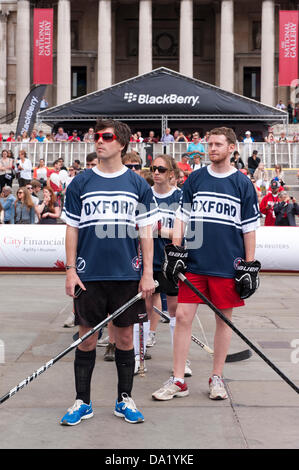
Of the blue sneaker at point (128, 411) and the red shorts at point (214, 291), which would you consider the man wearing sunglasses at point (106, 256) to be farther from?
the red shorts at point (214, 291)

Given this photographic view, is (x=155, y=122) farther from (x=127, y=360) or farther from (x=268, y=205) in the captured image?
(x=127, y=360)

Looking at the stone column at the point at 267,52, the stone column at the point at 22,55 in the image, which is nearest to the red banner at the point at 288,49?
the stone column at the point at 267,52

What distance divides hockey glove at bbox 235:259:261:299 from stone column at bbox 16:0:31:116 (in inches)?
1904

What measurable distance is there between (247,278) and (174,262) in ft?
1.80

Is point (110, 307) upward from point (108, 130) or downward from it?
downward

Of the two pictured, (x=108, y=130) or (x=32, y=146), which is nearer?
(x=108, y=130)

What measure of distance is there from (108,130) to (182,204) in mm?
1030

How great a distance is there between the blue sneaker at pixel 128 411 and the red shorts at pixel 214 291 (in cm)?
97

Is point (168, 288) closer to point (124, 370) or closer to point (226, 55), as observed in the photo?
point (124, 370)

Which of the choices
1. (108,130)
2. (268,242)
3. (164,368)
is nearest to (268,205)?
(268,242)

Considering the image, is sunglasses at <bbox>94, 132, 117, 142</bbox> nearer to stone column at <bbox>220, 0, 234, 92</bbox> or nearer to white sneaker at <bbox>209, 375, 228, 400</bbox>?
white sneaker at <bbox>209, 375, 228, 400</bbox>

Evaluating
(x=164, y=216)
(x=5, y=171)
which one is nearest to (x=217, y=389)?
(x=164, y=216)

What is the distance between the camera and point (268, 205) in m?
17.8
